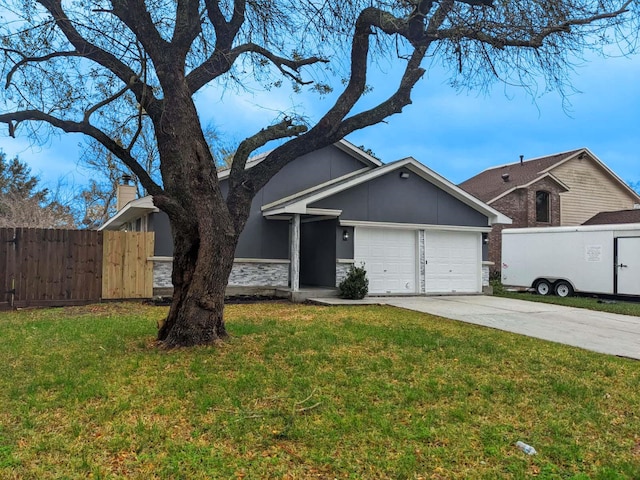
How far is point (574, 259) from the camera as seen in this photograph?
1502cm

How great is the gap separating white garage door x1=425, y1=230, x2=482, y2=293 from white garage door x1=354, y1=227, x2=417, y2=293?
0.58 metres

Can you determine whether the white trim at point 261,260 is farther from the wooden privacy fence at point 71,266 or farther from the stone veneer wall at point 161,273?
the wooden privacy fence at point 71,266

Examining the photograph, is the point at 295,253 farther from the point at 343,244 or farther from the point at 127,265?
the point at 127,265

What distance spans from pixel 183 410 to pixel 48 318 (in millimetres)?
6392

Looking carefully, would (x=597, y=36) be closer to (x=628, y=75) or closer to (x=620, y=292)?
(x=628, y=75)

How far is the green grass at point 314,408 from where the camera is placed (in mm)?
3129

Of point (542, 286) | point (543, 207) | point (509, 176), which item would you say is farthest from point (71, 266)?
point (543, 207)

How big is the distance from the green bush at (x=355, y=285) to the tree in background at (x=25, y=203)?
17.2 metres

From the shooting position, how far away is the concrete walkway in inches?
279

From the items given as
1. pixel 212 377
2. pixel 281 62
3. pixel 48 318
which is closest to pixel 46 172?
pixel 48 318

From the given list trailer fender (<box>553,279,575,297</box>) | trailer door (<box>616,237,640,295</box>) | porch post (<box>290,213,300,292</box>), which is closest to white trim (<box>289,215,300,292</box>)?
porch post (<box>290,213,300,292</box>)

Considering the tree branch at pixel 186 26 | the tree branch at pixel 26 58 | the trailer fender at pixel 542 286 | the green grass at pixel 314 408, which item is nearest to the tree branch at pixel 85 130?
the tree branch at pixel 26 58

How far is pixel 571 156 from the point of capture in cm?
2166

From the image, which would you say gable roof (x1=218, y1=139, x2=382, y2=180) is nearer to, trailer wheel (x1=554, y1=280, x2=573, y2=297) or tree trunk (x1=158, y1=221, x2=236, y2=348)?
trailer wheel (x1=554, y1=280, x2=573, y2=297)
